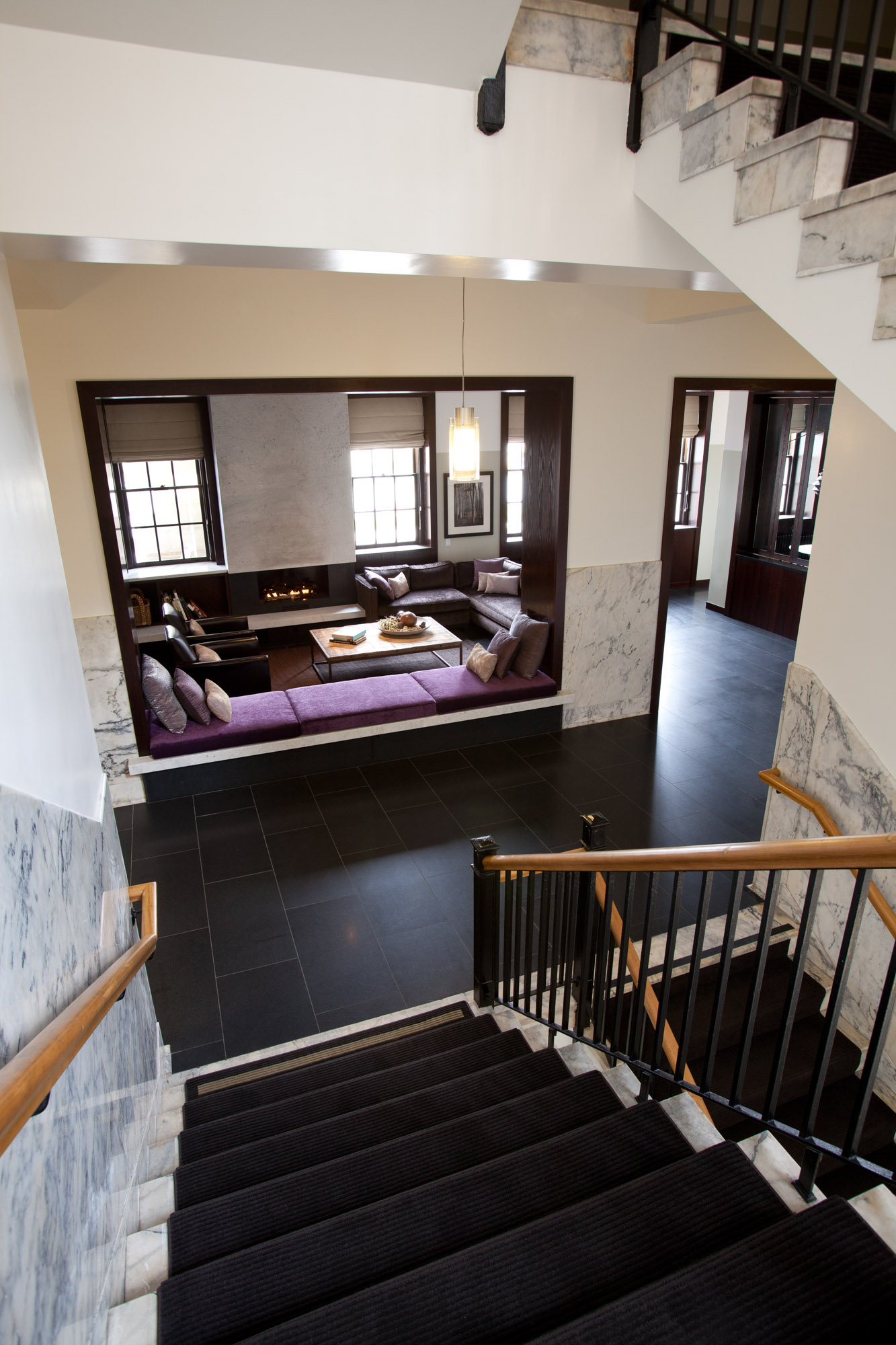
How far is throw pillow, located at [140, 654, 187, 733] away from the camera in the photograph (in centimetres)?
554

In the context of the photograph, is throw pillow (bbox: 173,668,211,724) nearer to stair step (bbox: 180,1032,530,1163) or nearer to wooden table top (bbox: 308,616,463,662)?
wooden table top (bbox: 308,616,463,662)

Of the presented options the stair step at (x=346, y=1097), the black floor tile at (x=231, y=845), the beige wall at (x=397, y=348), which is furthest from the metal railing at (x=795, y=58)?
the black floor tile at (x=231, y=845)

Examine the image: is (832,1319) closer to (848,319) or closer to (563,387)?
(848,319)

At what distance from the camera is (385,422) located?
32.8ft

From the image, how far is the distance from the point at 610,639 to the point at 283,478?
473 cm

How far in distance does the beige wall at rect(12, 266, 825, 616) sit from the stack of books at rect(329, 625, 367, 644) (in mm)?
2427

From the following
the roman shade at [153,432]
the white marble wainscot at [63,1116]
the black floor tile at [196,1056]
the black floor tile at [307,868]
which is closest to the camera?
the white marble wainscot at [63,1116]

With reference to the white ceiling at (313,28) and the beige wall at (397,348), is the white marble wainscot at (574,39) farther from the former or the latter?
the beige wall at (397,348)

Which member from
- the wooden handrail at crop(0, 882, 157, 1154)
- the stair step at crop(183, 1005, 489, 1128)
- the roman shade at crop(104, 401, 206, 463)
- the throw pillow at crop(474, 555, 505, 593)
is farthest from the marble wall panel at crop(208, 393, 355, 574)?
the wooden handrail at crop(0, 882, 157, 1154)

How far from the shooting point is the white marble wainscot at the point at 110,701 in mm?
5344

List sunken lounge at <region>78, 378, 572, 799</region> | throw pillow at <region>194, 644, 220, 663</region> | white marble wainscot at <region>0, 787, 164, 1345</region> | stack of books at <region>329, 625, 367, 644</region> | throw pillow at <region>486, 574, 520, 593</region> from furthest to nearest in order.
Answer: throw pillow at <region>486, 574, 520, 593</region> < stack of books at <region>329, 625, 367, 644</region> < throw pillow at <region>194, 644, 220, 663</region> < sunken lounge at <region>78, 378, 572, 799</region> < white marble wainscot at <region>0, 787, 164, 1345</region>

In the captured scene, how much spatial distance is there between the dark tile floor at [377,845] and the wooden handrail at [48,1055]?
6.12 ft

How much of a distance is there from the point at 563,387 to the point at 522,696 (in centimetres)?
245

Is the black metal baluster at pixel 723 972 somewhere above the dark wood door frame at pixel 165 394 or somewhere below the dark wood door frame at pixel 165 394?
below
